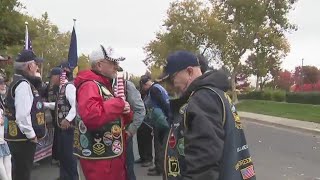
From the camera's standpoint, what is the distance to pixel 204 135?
113 inches

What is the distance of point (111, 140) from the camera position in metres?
4.46

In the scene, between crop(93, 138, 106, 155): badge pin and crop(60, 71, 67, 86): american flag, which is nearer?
crop(93, 138, 106, 155): badge pin

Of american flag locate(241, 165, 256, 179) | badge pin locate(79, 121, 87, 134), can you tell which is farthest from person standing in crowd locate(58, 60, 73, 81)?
american flag locate(241, 165, 256, 179)

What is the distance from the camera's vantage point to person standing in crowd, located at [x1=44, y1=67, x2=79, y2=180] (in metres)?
6.73

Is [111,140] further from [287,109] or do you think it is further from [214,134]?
[287,109]

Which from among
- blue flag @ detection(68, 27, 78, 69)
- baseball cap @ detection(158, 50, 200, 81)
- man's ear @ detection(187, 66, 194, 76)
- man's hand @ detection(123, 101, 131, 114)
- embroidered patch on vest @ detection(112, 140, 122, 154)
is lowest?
embroidered patch on vest @ detection(112, 140, 122, 154)

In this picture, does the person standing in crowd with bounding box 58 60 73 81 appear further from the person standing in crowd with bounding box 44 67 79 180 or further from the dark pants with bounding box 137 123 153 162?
the dark pants with bounding box 137 123 153 162

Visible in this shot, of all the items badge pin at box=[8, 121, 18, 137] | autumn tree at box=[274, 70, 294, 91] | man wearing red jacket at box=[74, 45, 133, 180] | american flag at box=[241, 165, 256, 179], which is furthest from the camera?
autumn tree at box=[274, 70, 294, 91]

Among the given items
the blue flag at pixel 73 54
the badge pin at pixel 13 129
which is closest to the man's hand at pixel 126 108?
the badge pin at pixel 13 129

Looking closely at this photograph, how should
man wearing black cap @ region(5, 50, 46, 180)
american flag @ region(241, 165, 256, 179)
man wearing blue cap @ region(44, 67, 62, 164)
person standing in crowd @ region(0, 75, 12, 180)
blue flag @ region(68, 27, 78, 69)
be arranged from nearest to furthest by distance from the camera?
american flag @ region(241, 165, 256, 179)
man wearing black cap @ region(5, 50, 46, 180)
person standing in crowd @ region(0, 75, 12, 180)
man wearing blue cap @ region(44, 67, 62, 164)
blue flag @ region(68, 27, 78, 69)

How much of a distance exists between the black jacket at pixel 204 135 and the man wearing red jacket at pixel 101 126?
1.36 meters

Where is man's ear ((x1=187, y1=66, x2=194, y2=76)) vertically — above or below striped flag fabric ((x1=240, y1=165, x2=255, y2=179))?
above

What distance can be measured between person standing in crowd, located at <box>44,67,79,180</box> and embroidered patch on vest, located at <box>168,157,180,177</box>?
11.0 ft

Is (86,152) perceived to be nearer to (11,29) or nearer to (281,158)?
(281,158)
